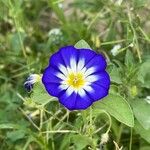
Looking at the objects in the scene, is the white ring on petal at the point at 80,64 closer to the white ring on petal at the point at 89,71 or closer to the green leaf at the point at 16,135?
the white ring on petal at the point at 89,71

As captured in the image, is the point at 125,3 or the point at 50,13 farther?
the point at 50,13

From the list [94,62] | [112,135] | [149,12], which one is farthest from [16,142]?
[149,12]

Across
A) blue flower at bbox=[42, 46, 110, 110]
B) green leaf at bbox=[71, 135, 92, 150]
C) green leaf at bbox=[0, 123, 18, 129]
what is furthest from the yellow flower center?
green leaf at bbox=[0, 123, 18, 129]

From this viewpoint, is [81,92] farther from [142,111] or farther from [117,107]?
[142,111]

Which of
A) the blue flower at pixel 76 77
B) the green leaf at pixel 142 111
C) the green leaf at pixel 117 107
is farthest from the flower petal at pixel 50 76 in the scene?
the green leaf at pixel 142 111

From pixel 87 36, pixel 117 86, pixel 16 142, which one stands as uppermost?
pixel 87 36

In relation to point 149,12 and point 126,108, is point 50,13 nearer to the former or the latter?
point 149,12
